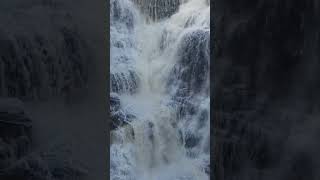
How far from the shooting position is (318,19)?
2.78m

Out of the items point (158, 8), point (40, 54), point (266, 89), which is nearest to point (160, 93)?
point (158, 8)

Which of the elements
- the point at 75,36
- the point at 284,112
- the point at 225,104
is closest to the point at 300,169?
the point at 284,112

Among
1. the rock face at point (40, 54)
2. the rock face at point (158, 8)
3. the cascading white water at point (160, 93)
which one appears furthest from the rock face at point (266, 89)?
the rock face at point (158, 8)

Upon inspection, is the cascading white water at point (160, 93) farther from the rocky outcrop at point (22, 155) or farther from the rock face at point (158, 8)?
the rocky outcrop at point (22, 155)

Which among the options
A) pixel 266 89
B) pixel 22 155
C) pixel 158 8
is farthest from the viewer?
pixel 158 8

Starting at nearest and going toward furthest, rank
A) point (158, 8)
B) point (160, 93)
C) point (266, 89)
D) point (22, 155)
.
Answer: point (22, 155) → point (266, 89) → point (160, 93) → point (158, 8)

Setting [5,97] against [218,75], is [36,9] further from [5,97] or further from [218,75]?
[218,75]

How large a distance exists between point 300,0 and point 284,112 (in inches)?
25.1

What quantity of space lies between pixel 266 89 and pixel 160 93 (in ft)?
19.9

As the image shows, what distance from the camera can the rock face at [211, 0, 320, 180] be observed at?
2832mm

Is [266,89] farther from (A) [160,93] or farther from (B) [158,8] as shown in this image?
(B) [158,8]

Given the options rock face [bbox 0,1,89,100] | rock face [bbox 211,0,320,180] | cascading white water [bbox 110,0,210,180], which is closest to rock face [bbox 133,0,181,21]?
cascading white water [bbox 110,0,210,180]

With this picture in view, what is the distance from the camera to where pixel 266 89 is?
10.1 ft

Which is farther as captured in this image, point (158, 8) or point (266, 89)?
point (158, 8)
